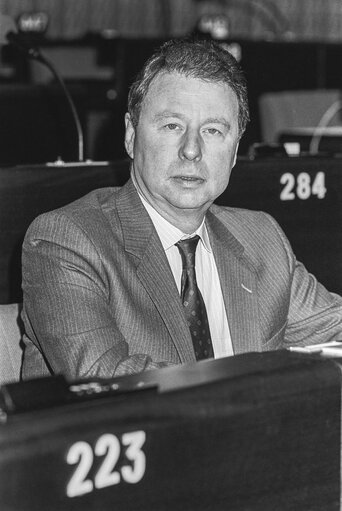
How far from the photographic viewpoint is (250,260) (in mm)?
2324

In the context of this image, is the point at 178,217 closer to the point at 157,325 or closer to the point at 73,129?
the point at 157,325

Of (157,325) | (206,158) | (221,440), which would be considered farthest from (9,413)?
(206,158)

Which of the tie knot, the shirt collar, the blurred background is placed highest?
the shirt collar

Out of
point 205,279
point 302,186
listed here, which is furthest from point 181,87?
point 302,186

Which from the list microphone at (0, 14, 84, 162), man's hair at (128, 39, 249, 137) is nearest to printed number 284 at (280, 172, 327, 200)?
microphone at (0, 14, 84, 162)

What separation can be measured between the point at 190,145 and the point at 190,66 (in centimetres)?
16

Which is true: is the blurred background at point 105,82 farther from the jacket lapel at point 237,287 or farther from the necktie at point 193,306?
the necktie at point 193,306

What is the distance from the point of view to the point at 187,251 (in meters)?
2.19

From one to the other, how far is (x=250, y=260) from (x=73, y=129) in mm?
4538

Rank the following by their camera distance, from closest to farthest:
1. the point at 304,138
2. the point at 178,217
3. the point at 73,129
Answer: the point at 178,217, the point at 304,138, the point at 73,129

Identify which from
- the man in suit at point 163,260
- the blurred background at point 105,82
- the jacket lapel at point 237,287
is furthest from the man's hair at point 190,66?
the blurred background at point 105,82

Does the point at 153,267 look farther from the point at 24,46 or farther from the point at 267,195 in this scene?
the point at 24,46

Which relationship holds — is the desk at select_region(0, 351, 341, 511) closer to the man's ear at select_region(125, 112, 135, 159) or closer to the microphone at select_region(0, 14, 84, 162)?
the man's ear at select_region(125, 112, 135, 159)

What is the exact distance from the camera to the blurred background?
21.7ft
